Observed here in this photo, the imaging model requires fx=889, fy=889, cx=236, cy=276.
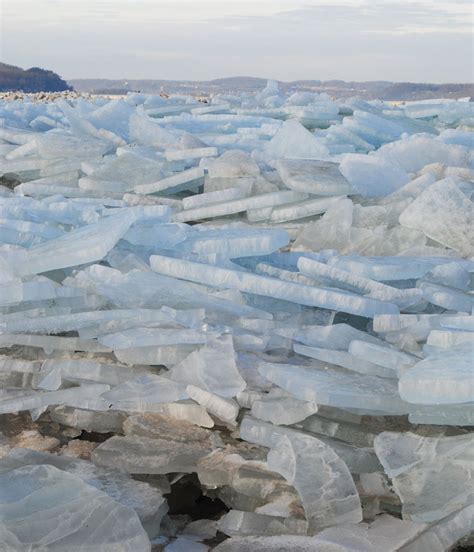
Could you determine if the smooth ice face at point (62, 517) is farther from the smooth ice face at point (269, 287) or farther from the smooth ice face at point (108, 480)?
the smooth ice face at point (269, 287)

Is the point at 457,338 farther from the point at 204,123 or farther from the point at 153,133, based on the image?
the point at 204,123

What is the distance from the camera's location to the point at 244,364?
2.24 m

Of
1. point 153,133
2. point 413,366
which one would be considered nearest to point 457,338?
point 413,366

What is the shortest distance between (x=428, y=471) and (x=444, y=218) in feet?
4.84

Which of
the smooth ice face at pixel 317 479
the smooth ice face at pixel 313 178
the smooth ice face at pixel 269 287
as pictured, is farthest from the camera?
the smooth ice face at pixel 313 178

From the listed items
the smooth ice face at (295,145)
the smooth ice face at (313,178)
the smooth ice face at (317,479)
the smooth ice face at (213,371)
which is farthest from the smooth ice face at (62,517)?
the smooth ice face at (295,145)

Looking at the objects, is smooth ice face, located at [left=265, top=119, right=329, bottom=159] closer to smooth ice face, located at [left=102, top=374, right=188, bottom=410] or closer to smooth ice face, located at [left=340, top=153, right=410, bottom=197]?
smooth ice face, located at [left=340, top=153, right=410, bottom=197]

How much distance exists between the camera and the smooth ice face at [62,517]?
1.58 meters

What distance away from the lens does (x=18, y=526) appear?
1.63 metres

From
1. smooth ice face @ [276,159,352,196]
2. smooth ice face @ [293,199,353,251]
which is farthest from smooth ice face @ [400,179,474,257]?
smooth ice face @ [276,159,352,196]

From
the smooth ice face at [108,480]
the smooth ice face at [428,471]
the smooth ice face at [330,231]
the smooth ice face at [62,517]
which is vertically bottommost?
the smooth ice face at [108,480]

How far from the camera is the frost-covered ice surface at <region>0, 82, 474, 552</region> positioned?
5.67 feet

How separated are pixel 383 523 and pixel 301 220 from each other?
205cm

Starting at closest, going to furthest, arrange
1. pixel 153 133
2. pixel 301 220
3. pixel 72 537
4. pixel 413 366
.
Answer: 1. pixel 72 537
2. pixel 413 366
3. pixel 301 220
4. pixel 153 133
